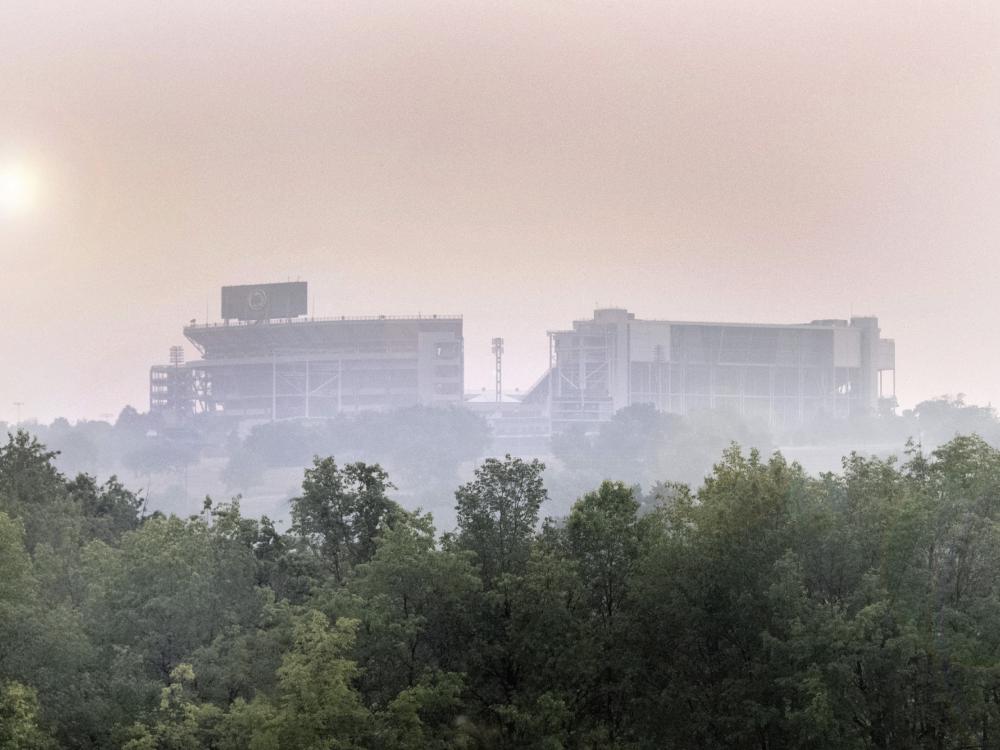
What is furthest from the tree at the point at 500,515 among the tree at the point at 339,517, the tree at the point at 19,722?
the tree at the point at 19,722

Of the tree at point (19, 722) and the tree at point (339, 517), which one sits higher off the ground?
the tree at point (339, 517)

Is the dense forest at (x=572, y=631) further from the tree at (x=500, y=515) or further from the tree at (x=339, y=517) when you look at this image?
the tree at (x=339, y=517)

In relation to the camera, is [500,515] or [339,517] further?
[339,517]

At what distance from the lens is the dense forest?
46.8 meters

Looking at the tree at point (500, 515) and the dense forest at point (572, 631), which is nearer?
the dense forest at point (572, 631)

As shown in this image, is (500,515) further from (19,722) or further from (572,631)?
(19,722)

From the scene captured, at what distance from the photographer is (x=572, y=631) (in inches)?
1999

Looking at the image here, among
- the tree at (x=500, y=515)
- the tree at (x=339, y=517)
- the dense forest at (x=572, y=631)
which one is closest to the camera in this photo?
the dense forest at (x=572, y=631)

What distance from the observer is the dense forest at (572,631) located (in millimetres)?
46812

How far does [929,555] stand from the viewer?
50.5m

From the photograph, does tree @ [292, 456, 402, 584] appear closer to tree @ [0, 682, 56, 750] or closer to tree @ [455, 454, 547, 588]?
tree @ [455, 454, 547, 588]

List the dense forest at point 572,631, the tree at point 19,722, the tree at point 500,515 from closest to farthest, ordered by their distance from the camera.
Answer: the tree at point 19,722, the dense forest at point 572,631, the tree at point 500,515

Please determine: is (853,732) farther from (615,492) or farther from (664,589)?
(615,492)

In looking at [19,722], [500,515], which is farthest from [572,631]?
[19,722]
